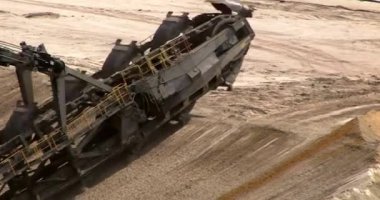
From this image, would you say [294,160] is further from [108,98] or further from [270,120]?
[108,98]

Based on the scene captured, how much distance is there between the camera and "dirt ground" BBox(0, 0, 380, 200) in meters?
12.8

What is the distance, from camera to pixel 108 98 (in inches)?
527

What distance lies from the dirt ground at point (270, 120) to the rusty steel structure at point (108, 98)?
0.77 meters

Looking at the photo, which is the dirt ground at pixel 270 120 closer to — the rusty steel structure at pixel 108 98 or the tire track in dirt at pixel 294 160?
the tire track in dirt at pixel 294 160

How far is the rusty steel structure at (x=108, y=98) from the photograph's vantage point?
12.2 meters

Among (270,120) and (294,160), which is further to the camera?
(270,120)

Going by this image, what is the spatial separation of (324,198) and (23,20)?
20694mm

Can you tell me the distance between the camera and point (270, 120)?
15.3 metres

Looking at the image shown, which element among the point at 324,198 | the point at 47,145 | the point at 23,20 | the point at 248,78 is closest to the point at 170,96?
the point at 47,145

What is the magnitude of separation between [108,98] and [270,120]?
3.88 m

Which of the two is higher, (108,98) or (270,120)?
(108,98)

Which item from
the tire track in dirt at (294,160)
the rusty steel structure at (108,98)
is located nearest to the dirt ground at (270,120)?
the tire track in dirt at (294,160)

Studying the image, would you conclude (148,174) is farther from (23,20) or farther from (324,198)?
(23,20)

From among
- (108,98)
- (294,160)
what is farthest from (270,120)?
(108,98)
